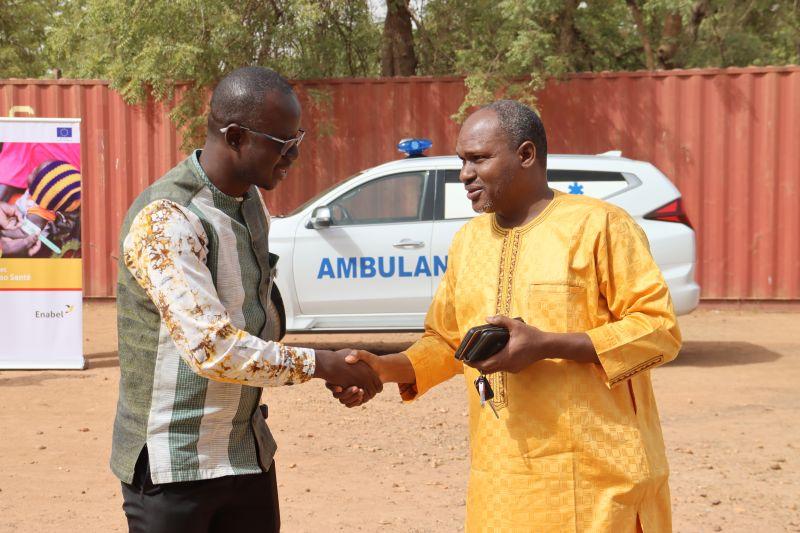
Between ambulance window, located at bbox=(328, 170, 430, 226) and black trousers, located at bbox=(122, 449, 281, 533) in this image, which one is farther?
ambulance window, located at bbox=(328, 170, 430, 226)

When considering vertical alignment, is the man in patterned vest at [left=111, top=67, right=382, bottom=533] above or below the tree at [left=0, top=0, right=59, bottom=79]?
below

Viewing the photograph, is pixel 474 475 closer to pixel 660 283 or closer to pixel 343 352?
pixel 343 352

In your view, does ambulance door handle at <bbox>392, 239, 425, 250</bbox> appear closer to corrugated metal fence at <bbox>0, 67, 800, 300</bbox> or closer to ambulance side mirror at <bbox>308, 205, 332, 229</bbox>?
ambulance side mirror at <bbox>308, 205, 332, 229</bbox>

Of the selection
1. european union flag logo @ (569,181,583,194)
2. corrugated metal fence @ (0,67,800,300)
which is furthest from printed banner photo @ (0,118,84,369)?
european union flag logo @ (569,181,583,194)

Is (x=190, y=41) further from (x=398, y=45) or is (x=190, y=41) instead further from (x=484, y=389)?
(x=484, y=389)

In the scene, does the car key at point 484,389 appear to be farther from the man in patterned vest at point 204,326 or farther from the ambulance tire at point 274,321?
the ambulance tire at point 274,321

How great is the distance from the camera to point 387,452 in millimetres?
6934

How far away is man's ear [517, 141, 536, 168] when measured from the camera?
9.98 feet

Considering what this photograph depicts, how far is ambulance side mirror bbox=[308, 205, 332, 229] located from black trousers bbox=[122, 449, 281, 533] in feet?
22.5

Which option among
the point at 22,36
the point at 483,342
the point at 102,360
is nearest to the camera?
the point at 483,342

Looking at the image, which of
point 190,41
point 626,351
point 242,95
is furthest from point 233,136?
point 190,41

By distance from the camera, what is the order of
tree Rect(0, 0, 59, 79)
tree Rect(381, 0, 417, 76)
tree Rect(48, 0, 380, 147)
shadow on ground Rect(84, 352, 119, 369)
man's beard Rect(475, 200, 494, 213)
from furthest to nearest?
tree Rect(0, 0, 59, 79), tree Rect(381, 0, 417, 76), tree Rect(48, 0, 380, 147), shadow on ground Rect(84, 352, 119, 369), man's beard Rect(475, 200, 494, 213)

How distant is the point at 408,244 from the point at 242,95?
6993mm

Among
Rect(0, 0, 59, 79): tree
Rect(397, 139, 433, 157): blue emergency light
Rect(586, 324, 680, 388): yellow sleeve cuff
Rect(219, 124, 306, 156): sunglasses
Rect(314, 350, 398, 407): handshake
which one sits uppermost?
Rect(0, 0, 59, 79): tree
